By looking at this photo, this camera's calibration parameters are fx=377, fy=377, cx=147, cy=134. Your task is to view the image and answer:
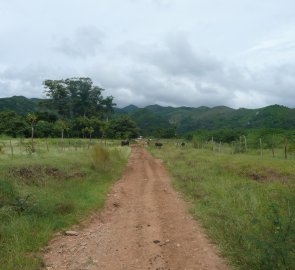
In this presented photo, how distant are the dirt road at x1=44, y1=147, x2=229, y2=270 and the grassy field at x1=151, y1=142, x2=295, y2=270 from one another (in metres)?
0.44

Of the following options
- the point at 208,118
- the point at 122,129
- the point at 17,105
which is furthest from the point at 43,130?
the point at 208,118

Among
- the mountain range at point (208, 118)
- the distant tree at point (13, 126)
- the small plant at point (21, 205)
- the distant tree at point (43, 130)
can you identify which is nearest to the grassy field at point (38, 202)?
the small plant at point (21, 205)

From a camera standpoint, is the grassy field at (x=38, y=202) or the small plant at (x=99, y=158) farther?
the small plant at (x=99, y=158)

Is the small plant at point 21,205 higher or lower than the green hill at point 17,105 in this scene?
lower

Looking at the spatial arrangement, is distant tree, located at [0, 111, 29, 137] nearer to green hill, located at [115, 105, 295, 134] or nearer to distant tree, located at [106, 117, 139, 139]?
distant tree, located at [106, 117, 139, 139]

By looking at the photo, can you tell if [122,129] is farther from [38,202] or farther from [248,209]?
[248,209]

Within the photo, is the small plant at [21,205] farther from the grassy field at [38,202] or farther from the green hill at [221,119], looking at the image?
the green hill at [221,119]

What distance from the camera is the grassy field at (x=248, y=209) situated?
19.6 ft

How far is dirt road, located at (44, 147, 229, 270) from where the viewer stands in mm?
6387

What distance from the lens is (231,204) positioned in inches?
417

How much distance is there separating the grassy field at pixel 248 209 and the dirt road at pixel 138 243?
0.44m

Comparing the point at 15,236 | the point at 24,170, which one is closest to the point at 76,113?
the point at 24,170

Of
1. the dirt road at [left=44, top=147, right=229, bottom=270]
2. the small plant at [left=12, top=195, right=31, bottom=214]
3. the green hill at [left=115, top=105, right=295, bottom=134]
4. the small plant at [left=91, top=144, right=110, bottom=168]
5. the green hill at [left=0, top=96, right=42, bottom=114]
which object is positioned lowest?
the dirt road at [left=44, top=147, right=229, bottom=270]

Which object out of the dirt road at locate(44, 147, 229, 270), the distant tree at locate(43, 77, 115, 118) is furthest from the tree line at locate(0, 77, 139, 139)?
the dirt road at locate(44, 147, 229, 270)
